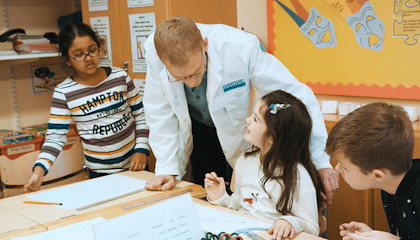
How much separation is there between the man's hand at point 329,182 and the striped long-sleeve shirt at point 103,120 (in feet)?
2.92

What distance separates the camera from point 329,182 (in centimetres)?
166

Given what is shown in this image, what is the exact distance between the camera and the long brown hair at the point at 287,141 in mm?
1590

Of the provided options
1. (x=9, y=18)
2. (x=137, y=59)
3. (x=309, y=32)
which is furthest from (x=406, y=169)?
(x=9, y=18)

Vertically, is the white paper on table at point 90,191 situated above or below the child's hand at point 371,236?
below

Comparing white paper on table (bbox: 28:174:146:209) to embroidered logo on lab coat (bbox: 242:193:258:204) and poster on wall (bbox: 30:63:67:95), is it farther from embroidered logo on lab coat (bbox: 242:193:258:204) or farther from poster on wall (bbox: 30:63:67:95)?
poster on wall (bbox: 30:63:67:95)

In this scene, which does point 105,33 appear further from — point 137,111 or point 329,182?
point 329,182

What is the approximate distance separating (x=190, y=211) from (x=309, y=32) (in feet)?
5.37

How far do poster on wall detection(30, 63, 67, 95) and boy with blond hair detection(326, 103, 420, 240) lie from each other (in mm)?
2519

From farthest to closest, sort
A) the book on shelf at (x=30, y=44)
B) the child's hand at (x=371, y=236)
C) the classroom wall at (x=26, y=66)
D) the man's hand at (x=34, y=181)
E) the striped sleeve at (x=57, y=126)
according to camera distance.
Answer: the classroom wall at (x=26, y=66)
the book on shelf at (x=30, y=44)
the striped sleeve at (x=57, y=126)
the man's hand at (x=34, y=181)
the child's hand at (x=371, y=236)

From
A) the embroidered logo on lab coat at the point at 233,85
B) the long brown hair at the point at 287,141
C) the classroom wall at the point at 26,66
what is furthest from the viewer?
the classroom wall at the point at 26,66

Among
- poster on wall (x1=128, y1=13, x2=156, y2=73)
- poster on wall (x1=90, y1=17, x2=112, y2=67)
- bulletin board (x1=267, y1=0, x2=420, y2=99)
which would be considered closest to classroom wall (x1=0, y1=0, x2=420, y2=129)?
bulletin board (x1=267, y1=0, x2=420, y2=99)

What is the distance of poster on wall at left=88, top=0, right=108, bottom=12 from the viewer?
2871mm

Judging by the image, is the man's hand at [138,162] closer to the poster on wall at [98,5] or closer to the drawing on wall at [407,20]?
the poster on wall at [98,5]

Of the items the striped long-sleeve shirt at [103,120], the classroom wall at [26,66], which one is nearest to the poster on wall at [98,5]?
the classroom wall at [26,66]
